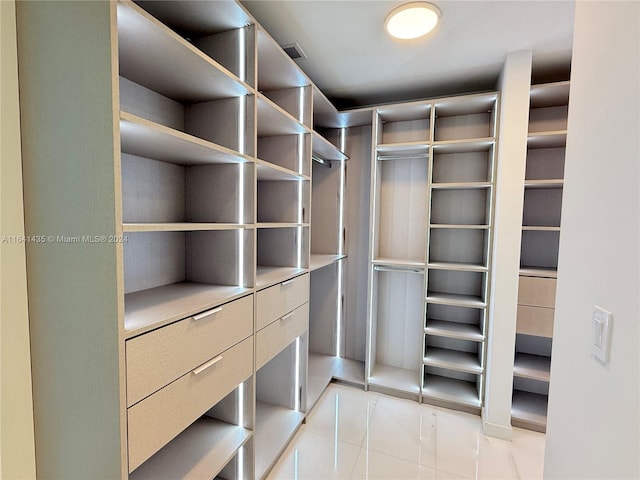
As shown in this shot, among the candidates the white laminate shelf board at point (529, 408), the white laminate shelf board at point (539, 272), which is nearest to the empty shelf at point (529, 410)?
the white laminate shelf board at point (529, 408)

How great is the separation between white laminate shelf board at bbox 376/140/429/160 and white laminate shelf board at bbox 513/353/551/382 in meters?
1.83

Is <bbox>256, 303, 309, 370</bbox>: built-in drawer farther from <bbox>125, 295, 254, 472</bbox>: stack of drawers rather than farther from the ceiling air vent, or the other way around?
the ceiling air vent

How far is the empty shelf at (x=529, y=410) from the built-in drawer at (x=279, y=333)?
1.72m

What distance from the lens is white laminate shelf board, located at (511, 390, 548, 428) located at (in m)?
2.17

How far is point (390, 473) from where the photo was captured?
1.76 metres

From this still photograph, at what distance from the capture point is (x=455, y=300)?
2365mm

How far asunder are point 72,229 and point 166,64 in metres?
0.72

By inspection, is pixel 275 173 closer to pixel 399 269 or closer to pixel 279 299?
pixel 279 299

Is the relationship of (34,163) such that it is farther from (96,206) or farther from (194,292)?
(194,292)

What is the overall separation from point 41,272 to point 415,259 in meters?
2.53

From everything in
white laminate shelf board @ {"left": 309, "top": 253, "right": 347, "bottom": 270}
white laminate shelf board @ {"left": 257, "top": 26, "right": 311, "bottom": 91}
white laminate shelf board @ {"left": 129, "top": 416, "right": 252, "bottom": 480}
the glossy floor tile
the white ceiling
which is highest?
the white ceiling

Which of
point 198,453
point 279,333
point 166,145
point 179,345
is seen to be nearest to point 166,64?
point 166,145

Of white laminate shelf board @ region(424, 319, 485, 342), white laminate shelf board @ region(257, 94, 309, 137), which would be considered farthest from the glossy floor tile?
white laminate shelf board @ region(257, 94, 309, 137)

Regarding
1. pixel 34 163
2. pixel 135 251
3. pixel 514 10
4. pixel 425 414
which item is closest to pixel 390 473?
pixel 425 414
